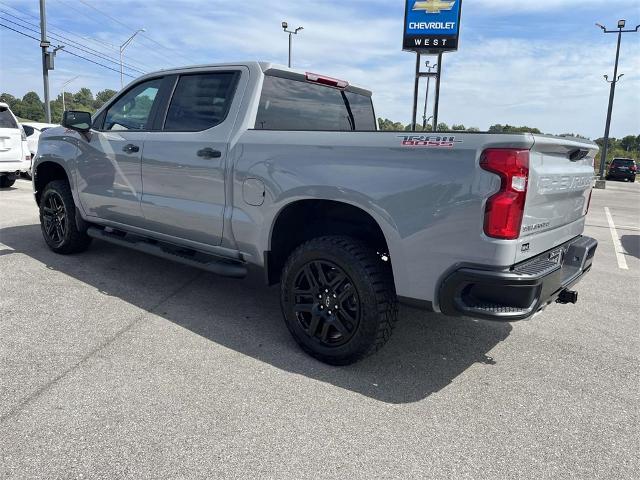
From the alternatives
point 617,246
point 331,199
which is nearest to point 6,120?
point 331,199

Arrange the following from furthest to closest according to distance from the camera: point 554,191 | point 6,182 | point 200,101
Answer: point 6,182, point 200,101, point 554,191

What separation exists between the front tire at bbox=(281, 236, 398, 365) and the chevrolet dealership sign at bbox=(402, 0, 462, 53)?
18.8 metres

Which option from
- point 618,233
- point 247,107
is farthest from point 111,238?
point 618,233

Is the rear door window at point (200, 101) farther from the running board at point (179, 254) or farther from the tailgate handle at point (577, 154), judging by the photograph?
the tailgate handle at point (577, 154)

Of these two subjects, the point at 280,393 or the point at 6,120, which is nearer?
the point at 280,393

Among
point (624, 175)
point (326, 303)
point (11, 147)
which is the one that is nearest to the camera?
point (326, 303)

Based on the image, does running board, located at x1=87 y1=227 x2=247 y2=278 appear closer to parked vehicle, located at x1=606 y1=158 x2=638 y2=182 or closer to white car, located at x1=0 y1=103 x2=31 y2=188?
white car, located at x1=0 y1=103 x2=31 y2=188

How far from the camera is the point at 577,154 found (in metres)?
3.04

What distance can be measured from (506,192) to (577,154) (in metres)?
0.94

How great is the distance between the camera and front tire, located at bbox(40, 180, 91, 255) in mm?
5234

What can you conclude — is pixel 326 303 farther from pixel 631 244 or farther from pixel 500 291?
pixel 631 244

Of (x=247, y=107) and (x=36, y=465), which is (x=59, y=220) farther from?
(x=36, y=465)

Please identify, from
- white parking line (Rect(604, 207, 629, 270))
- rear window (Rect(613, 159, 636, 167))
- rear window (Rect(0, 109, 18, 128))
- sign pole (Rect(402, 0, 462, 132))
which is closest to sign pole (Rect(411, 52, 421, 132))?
sign pole (Rect(402, 0, 462, 132))

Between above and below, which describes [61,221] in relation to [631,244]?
above
